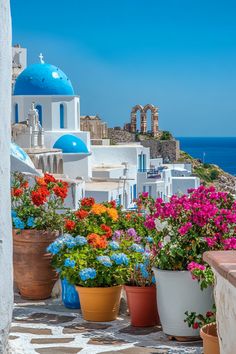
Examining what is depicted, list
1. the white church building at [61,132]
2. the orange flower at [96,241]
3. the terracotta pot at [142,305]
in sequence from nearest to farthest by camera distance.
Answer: the terracotta pot at [142,305] < the orange flower at [96,241] < the white church building at [61,132]

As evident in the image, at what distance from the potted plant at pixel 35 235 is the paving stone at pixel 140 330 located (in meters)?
0.99

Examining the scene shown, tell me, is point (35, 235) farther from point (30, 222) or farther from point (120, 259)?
point (120, 259)

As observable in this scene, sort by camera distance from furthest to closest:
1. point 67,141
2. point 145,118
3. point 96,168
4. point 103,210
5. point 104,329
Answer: point 145,118
point 96,168
point 67,141
point 103,210
point 104,329

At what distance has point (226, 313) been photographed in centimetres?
310

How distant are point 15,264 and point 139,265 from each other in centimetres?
116

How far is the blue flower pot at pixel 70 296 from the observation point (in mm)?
5216

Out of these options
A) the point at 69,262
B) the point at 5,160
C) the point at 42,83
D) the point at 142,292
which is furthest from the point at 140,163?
the point at 5,160

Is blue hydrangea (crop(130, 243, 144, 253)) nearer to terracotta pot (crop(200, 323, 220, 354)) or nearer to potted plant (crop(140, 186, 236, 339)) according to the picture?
potted plant (crop(140, 186, 236, 339))

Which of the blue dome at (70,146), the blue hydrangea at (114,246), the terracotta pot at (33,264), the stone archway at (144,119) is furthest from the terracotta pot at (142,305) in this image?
the stone archway at (144,119)

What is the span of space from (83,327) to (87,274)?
0.35 metres

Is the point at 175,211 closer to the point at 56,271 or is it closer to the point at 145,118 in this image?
the point at 56,271

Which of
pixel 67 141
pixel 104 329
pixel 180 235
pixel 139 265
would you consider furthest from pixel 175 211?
pixel 67 141

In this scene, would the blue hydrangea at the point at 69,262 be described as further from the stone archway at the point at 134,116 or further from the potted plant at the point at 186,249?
the stone archway at the point at 134,116

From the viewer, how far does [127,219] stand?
5.77 m
